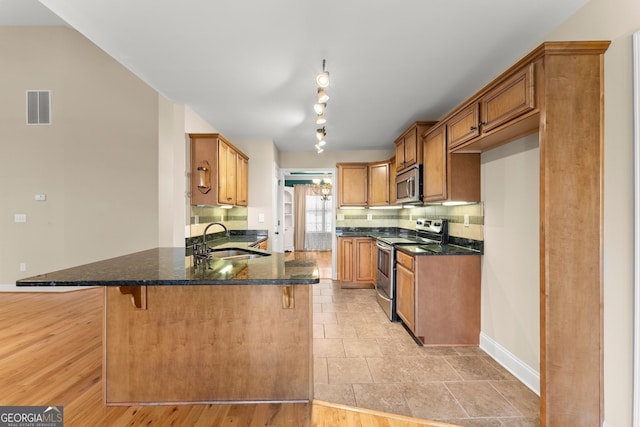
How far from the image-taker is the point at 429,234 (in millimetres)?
3812

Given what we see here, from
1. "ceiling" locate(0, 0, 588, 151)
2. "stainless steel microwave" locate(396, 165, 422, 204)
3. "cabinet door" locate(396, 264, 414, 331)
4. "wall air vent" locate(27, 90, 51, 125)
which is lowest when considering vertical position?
"cabinet door" locate(396, 264, 414, 331)

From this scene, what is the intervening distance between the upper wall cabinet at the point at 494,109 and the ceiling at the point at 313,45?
0.32 meters

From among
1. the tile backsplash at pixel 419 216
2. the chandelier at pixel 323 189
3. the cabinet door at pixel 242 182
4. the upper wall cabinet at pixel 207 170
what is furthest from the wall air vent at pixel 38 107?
the chandelier at pixel 323 189

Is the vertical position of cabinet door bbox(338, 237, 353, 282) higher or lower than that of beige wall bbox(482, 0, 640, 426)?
lower

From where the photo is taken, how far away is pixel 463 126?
2.42 metres

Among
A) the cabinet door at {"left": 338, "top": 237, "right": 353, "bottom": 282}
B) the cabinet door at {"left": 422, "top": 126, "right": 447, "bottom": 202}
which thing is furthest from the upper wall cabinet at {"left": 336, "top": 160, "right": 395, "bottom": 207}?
the cabinet door at {"left": 422, "top": 126, "right": 447, "bottom": 202}

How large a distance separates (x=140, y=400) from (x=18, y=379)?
1105 mm

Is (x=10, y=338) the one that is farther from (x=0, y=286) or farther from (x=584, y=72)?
(x=584, y=72)

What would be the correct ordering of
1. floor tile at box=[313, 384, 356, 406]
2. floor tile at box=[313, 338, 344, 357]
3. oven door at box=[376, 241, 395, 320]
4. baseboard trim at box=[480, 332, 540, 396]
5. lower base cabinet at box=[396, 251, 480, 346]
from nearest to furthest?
1. floor tile at box=[313, 384, 356, 406]
2. baseboard trim at box=[480, 332, 540, 396]
3. floor tile at box=[313, 338, 344, 357]
4. lower base cabinet at box=[396, 251, 480, 346]
5. oven door at box=[376, 241, 395, 320]

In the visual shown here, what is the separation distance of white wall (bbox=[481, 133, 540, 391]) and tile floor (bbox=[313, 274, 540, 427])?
24 cm

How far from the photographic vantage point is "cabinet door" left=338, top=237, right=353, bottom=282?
491cm

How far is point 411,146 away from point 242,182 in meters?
2.45

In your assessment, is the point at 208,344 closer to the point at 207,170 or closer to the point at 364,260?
the point at 207,170

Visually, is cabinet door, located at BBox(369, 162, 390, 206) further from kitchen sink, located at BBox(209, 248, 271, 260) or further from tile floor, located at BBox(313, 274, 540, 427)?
kitchen sink, located at BBox(209, 248, 271, 260)
